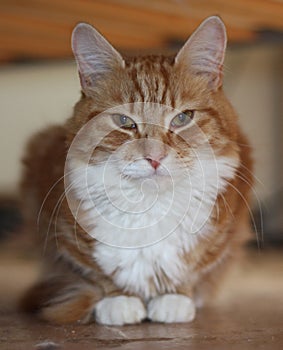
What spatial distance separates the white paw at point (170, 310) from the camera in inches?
64.8

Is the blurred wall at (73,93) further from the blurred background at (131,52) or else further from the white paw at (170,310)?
the white paw at (170,310)

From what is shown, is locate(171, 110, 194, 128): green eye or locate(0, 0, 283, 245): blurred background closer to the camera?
locate(171, 110, 194, 128): green eye

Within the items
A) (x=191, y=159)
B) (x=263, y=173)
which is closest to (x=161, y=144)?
(x=191, y=159)

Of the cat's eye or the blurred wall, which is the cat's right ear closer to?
the cat's eye

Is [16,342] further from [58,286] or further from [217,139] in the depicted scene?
[217,139]

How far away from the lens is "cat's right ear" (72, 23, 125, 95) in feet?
5.38

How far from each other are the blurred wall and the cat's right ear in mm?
1175

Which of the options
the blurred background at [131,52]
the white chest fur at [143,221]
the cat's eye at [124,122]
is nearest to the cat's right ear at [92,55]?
the cat's eye at [124,122]

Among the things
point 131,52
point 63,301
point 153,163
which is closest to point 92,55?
point 153,163

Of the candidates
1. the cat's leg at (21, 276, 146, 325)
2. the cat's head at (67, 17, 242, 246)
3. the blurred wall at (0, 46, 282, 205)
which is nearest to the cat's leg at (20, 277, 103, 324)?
the cat's leg at (21, 276, 146, 325)

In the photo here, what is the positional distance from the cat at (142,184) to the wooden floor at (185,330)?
6 centimetres

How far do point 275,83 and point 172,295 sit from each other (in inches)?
68.7

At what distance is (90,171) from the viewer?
5.51ft

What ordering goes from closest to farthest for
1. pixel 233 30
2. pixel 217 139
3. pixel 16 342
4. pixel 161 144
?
pixel 16 342
pixel 161 144
pixel 217 139
pixel 233 30
